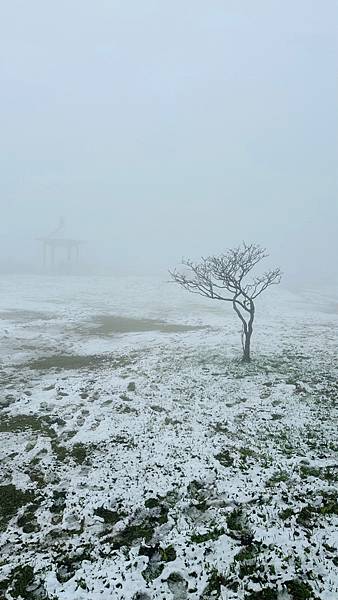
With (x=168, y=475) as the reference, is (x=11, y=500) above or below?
below

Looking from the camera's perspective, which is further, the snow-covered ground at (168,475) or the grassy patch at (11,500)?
the grassy patch at (11,500)

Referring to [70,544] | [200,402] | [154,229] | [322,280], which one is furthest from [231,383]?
[154,229]

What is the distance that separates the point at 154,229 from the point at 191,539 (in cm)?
15382

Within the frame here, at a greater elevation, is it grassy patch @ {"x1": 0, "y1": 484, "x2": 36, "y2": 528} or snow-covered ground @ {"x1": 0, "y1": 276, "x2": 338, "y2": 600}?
snow-covered ground @ {"x1": 0, "y1": 276, "x2": 338, "y2": 600}

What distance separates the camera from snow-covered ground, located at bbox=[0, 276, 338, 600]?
571cm

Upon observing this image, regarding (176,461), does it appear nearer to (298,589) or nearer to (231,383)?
(298,589)

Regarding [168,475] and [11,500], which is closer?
[11,500]

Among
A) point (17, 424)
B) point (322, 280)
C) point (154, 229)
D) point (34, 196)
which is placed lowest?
point (17, 424)

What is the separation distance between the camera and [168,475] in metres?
8.41

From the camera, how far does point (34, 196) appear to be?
554 feet

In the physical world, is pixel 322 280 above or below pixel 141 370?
above

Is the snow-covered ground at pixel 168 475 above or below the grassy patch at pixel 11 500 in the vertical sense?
above

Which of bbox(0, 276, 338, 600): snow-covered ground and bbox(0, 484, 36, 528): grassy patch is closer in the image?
bbox(0, 276, 338, 600): snow-covered ground

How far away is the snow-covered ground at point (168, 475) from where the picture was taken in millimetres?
5707
